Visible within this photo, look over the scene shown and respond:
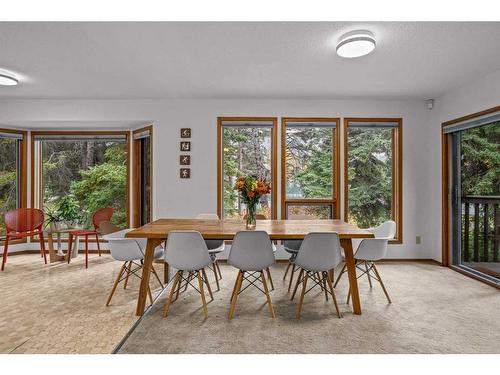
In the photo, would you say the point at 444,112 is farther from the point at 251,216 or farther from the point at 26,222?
the point at 26,222

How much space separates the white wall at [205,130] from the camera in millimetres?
4453

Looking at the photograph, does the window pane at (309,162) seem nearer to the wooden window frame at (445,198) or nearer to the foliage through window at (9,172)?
the wooden window frame at (445,198)

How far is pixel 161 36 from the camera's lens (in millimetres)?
2592

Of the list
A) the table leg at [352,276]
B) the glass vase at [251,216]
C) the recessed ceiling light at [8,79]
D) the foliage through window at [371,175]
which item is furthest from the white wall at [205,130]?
the table leg at [352,276]

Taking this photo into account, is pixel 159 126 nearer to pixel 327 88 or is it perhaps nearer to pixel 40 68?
pixel 40 68

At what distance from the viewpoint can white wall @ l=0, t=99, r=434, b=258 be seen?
4.45 m

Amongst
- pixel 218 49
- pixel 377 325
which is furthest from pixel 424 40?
pixel 377 325

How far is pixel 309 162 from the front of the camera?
456 cm

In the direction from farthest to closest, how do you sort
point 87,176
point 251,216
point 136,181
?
point 87,176 → point 136,181 → point 251,216

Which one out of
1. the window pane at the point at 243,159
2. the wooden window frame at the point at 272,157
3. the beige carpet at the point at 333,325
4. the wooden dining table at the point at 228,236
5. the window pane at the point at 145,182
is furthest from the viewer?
the window pane at the point at 145,182

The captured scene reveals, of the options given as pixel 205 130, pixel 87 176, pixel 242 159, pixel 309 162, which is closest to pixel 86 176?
pixel 87 176

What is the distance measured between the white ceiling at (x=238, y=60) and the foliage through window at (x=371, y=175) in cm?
67

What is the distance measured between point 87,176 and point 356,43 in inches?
187

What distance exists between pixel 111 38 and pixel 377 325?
346 cm
